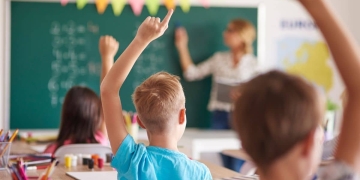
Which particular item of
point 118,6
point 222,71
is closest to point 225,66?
point 222,71

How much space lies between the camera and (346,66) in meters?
0.94

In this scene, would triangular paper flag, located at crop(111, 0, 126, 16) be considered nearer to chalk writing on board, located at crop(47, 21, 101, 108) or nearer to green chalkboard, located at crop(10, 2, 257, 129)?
green chalkboard, located at crop(10, 2, 257, 129)

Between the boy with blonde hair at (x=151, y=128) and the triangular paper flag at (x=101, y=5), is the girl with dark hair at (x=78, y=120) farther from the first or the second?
the triangular paper flag at (x=101, y=5)

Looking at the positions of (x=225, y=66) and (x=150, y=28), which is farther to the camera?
(x=225, y=66)

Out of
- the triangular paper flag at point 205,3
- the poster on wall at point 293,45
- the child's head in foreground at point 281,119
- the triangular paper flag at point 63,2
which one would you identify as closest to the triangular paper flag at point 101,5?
the triangular paper flag at point 63,2

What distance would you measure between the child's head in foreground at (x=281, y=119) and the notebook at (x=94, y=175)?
1390 millimetres

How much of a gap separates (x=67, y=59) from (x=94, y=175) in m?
3.10

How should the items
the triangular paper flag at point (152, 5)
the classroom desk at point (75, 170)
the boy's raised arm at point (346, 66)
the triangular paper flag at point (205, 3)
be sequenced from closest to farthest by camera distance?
the boy's raised arm at point (346, 66), the classroom desk at point (75, 170), the triangular paper flag at point (152, 5), the triangular paper flag at point (205, 3)

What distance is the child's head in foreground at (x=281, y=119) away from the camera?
0.95 m

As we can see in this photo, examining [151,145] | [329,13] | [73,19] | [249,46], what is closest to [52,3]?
[73,19]

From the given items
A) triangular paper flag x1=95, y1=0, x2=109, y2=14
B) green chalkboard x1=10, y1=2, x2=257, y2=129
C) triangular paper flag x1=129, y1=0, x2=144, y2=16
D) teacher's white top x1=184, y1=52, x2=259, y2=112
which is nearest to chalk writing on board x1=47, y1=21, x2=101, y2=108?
green chalkboard x1=10, y1=2, x2=257, y2=129

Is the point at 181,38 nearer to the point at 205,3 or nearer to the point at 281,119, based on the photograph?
the point at 205,3

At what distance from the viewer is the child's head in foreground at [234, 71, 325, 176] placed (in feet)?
3.13

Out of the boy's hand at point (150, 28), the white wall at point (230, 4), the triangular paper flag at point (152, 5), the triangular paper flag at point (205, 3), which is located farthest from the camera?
the triangular paper flag at point (205, 3)
